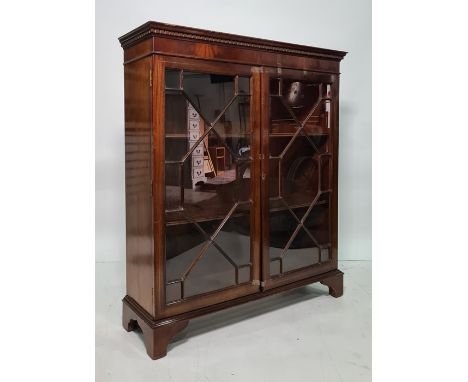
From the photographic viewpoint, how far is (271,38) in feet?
9.71

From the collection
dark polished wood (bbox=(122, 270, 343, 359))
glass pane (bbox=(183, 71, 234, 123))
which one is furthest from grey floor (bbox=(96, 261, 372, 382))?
glass pane (bbox=(183, 71, 234, 123))

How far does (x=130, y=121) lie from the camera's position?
195cm

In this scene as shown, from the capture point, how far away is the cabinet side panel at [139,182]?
1813mm

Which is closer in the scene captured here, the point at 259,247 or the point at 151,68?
the point at 151,68

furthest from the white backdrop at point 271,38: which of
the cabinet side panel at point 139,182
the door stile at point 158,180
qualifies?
the door stile at point 158,180

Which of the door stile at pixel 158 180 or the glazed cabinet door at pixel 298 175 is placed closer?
the door stile at pixel 158 180

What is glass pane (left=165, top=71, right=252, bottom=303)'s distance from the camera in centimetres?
185

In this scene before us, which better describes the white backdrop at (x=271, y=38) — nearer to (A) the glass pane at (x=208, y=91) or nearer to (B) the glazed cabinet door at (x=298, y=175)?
(B) the glazed cabinet door at (x=298, y=175)

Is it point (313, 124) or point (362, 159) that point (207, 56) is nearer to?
point (313, 124)

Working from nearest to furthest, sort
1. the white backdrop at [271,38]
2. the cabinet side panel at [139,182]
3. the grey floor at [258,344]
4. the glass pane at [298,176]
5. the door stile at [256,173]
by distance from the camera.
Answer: the grey floor at [258,344], the cabinet side panel at [139,182], the door stile at [256,173], the glass pane at [298,176], the white backdrop at [271,38]

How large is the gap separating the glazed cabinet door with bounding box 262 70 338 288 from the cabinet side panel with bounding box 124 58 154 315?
58 cm

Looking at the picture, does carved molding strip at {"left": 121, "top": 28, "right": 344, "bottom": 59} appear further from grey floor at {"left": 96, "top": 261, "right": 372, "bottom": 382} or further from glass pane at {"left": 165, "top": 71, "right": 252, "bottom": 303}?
grey floor at {"left": 96, "top": 261, "right": 372, "bottom": 382}
